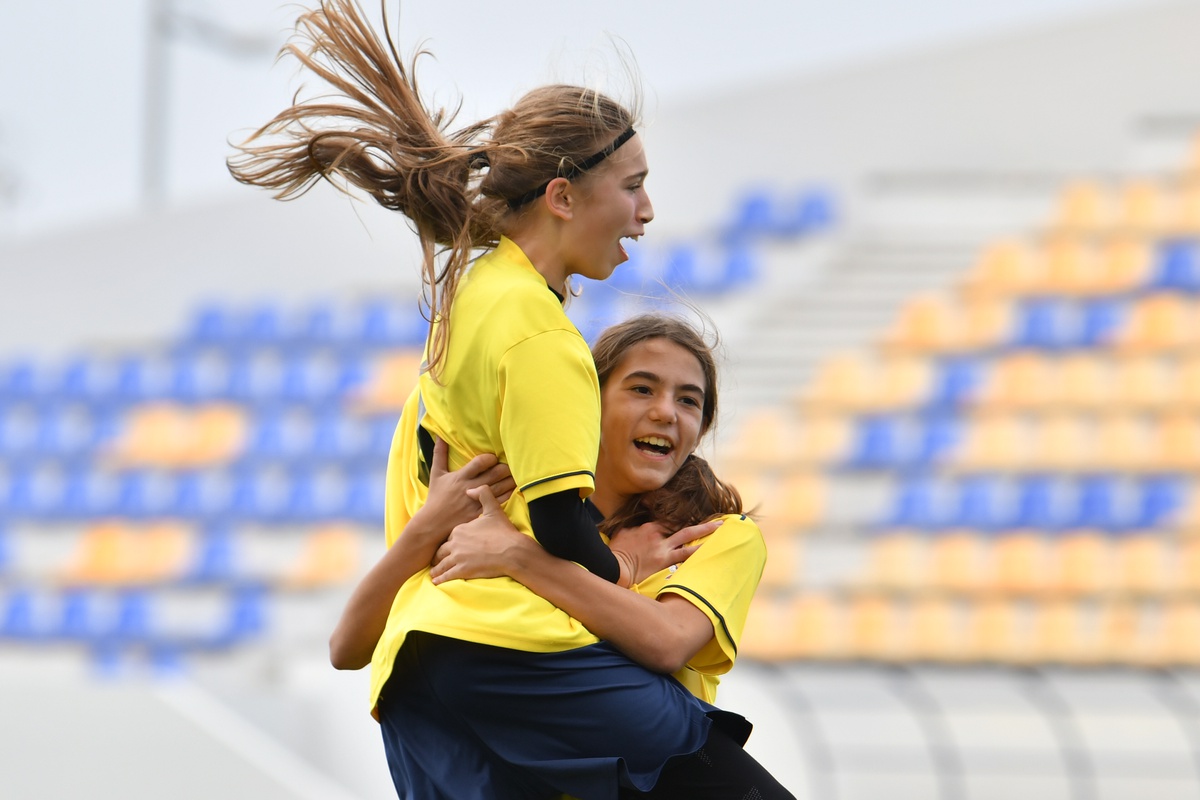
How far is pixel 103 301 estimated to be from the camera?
11.8 metres

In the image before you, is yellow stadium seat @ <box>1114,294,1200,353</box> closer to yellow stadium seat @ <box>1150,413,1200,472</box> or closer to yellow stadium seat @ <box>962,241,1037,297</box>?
yellow stadium seat @ <box>1150,413,1200,472</box>

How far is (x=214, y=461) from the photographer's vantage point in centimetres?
1044

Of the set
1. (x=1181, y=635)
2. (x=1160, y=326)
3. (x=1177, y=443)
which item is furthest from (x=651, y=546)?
(x=1160, y=326)

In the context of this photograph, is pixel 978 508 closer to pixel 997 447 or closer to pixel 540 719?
pixel 997 447

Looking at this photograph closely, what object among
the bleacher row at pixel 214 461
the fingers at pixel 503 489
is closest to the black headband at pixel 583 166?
the fingers at pixel 503 489

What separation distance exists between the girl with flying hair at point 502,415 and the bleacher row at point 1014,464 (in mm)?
6473

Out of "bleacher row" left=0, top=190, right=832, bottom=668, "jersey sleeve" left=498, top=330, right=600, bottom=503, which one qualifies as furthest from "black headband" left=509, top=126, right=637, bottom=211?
"bleacher row" left=0, top=190, right=832, bottom=668

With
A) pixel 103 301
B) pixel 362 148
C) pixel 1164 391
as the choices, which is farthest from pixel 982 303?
pixel 362 148

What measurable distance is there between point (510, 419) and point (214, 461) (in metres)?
9.38

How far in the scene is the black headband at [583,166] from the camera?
5.24 feet

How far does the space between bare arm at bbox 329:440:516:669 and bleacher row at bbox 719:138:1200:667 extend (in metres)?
6.41

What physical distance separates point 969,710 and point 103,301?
869cm

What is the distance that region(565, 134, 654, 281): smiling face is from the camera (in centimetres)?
161

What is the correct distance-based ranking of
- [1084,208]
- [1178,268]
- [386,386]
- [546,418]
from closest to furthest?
[546,418] < [1178,268] < [1084,208] < [386,386]
